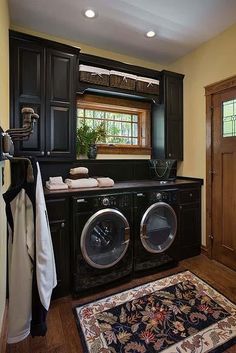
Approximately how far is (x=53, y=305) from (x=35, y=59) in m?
2.35

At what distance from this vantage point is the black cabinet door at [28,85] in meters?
2.02

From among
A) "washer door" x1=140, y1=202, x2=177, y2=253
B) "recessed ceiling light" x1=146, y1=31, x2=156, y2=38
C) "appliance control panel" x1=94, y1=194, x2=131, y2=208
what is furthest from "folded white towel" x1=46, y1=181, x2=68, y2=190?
"recessed ceiling light" x1=146, y1=31, x2=156, y2=38

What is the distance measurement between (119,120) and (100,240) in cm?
176

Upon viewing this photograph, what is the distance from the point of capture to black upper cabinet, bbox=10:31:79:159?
2031mm

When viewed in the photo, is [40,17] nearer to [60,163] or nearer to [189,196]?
[60,163]

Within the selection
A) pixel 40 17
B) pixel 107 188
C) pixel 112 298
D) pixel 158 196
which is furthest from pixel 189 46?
pixel 112 298

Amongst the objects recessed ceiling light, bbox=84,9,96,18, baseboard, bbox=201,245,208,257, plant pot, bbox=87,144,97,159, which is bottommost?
baseboard, bbox=201,245,208,257

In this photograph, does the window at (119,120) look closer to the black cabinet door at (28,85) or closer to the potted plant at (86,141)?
the potted plant at (86,141)

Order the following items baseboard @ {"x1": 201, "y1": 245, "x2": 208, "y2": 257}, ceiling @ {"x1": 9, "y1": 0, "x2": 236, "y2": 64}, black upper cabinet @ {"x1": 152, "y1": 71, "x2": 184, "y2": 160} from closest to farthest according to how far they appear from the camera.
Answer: ceiling @ {"x1": 9, "y1": 0, "x2": 236, "y2": 64}
baseboard @ {"x1": 201, "y1": 245, "x2": 208, "y2": 257}
black upper cabinet @ {"x1": 152, "y1": 71, "x2": 184, "y2": 160}

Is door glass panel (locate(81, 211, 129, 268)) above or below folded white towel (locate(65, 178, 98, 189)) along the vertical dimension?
below

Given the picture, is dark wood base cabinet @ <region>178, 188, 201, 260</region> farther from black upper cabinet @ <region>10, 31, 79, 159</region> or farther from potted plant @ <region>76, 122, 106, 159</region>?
black upper cabinet @ <region>10, 31, 79, 159</region>

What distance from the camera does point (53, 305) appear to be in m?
1.86

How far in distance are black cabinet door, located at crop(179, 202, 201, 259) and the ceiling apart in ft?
6.84

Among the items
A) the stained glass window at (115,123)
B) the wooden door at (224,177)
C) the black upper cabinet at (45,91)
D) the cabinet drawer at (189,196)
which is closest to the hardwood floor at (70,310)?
the wooden door at (224,177)
